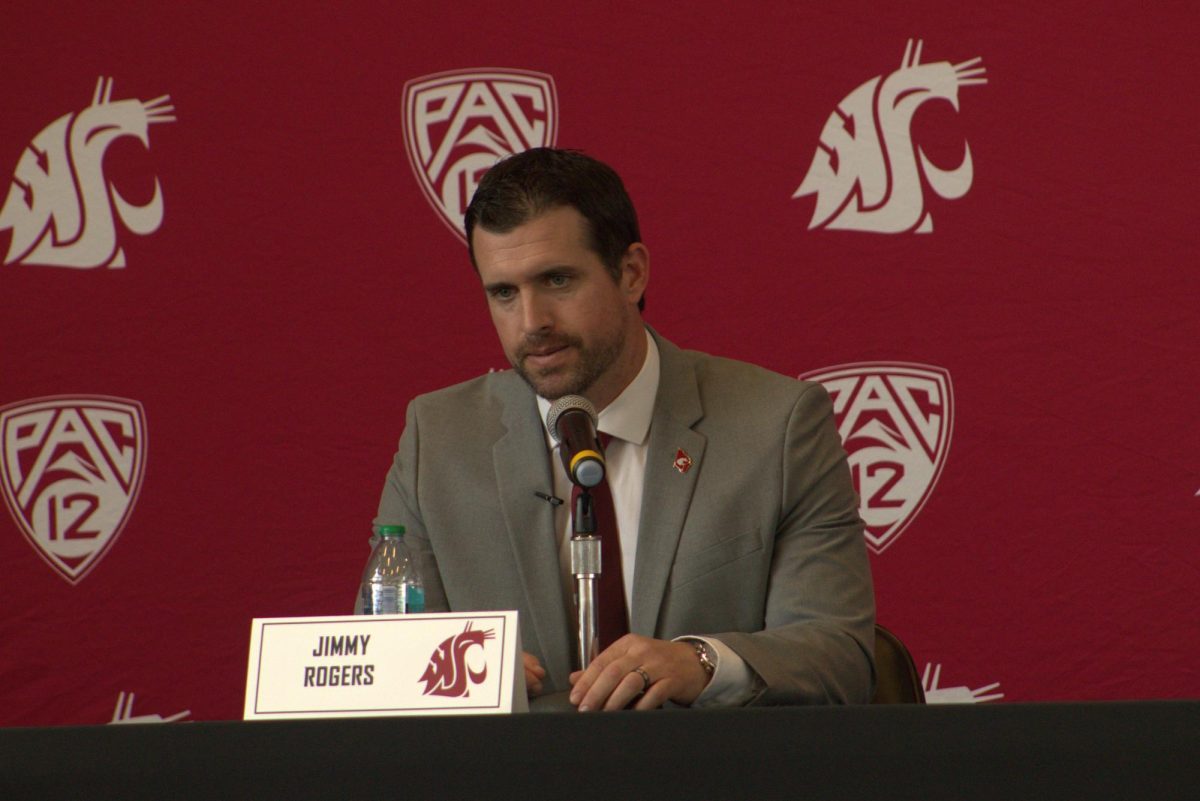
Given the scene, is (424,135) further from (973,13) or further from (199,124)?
(973,13)

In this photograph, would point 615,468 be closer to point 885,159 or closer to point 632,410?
point 632,410

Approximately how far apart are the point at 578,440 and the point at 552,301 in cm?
69

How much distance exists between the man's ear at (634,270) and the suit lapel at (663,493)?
0.61 ft

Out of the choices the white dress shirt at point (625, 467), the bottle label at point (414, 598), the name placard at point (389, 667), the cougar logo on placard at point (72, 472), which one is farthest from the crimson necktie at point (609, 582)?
the cougar logo on placard at point (72, 472)

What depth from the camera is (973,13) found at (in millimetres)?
2861

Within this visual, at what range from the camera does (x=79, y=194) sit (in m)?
2.94

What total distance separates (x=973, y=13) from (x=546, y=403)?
4.31 ft

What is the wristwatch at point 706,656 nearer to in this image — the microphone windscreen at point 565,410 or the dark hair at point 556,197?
the microphone windscreen at point 565,410

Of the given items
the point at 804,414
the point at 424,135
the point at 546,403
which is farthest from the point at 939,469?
the point at 424,135

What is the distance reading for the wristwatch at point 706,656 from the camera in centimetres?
172

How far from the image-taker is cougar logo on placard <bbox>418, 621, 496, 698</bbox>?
1381 millimetres

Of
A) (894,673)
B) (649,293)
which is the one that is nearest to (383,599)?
(894,673)

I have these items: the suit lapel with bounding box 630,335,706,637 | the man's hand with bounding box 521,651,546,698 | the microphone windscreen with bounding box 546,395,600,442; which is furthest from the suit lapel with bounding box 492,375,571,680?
the microphone windscreen with bounding box 546,395,600,442

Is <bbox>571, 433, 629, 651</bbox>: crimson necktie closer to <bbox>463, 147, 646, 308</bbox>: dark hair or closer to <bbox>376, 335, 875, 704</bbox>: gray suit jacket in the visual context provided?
<bbox>376, 335, 875, 704</bbox>: gray suit jacket
